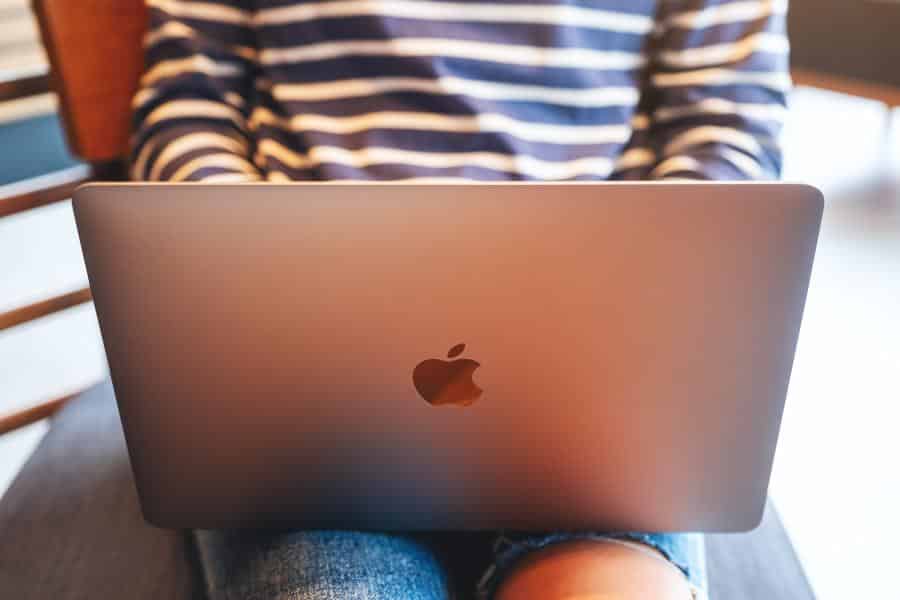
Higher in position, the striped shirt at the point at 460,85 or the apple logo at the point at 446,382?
the striped shirt at the point at 460,85

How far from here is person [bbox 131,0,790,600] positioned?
0.73m

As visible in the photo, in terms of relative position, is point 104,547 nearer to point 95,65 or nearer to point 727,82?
point 95,65

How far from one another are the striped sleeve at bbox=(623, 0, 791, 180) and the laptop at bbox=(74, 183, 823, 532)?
28 cm

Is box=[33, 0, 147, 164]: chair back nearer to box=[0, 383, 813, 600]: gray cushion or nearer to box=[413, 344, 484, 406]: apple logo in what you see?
box=[0, 383, 813, 600]: gray cushion

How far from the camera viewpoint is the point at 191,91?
75 cm

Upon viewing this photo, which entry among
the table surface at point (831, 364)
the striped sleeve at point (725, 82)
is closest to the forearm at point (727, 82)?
the striped sleeve at point (725, 82)

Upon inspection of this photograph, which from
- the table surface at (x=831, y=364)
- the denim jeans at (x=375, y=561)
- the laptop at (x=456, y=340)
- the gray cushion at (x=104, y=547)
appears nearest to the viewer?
the laptop at (x=456, y=340)

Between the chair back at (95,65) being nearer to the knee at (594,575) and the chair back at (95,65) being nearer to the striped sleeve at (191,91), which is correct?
the striped sleeve at (191,91)

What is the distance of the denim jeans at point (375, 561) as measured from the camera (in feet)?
1.79

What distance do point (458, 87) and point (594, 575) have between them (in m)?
0.42

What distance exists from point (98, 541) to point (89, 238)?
37 centimetres

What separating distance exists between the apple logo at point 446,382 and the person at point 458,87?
0.98 feet

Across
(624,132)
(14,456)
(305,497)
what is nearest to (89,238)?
(305,497)

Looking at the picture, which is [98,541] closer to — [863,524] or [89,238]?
[89,238]
